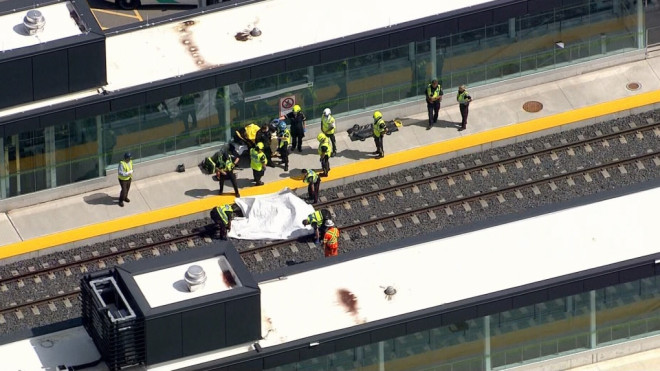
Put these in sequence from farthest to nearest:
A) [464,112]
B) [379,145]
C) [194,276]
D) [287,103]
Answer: [464,112] < [287,103] < [379,145] < [194,276]

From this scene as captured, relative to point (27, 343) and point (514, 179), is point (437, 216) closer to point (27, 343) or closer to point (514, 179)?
point (514, 179)

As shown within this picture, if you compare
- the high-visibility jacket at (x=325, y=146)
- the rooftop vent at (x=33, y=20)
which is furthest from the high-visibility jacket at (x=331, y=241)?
the rooftop vent at (x=33, y=20)

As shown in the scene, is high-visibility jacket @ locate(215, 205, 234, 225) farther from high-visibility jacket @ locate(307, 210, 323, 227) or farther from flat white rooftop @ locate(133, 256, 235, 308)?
flat white rooftop @ locate(133, 256, 235, 308)

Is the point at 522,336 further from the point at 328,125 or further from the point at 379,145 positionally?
the point at 328,125

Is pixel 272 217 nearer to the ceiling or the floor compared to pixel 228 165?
nearer to the floor

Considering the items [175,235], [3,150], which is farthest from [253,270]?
[3,150]

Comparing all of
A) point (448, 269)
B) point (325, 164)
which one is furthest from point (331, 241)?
point (448, 269)
